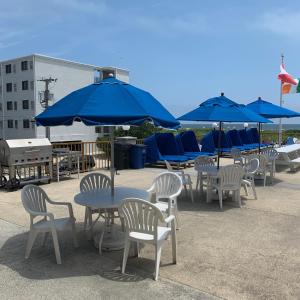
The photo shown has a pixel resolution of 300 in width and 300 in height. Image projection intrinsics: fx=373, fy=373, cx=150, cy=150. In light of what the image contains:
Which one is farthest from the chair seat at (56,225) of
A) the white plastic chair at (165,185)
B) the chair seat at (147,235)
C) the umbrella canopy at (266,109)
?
the umbrella canopy at (266,109)

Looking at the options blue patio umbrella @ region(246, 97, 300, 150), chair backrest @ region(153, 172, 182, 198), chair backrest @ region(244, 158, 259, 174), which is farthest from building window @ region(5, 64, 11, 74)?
chair backrest @ region(153, 172, 182, 198)

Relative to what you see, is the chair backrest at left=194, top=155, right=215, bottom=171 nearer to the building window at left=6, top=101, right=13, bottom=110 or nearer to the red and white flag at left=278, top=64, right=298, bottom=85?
the red and white flag at left=278, top=64, right=298, bottom=85

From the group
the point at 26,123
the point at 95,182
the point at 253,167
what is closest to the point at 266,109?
the point at 253,167

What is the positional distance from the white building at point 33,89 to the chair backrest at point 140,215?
139 ft

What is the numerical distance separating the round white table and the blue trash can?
7.50 meters

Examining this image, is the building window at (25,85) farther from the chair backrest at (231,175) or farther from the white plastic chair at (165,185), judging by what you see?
the white plastic chair at (165,185)

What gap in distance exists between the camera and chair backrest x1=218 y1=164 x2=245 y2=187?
7.27 m

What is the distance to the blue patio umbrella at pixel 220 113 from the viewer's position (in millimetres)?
7414

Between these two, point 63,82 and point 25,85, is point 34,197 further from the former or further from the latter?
point 63,82

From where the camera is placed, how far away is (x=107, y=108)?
14.3ft

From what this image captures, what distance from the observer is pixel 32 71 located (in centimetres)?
4691

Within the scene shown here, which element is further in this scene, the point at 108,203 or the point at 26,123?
the point at 26,123

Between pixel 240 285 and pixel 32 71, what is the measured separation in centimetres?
4714

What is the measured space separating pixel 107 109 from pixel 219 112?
12.3 ft
